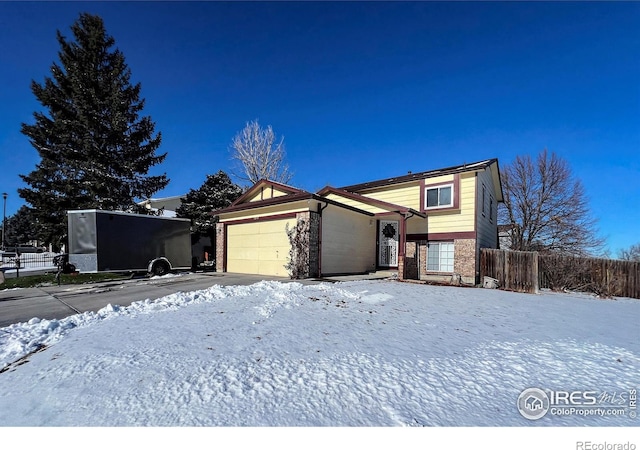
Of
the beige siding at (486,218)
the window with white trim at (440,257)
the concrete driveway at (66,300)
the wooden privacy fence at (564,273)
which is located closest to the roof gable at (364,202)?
the window with white trim at (440,257)

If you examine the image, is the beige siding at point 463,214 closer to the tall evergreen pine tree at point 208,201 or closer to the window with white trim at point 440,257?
the window with white trim at point 440,257

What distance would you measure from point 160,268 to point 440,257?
12.7 metres

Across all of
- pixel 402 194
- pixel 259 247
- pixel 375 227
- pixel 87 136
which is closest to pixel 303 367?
pixel 259 247

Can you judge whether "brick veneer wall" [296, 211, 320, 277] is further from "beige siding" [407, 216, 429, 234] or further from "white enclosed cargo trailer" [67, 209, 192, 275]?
"white enclosed cargo trailer" [67, 209, 192, 275]

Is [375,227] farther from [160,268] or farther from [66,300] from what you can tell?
[66,300]

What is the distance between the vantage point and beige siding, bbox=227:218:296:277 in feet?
39.5

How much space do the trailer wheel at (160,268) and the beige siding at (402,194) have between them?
1086 centimetres

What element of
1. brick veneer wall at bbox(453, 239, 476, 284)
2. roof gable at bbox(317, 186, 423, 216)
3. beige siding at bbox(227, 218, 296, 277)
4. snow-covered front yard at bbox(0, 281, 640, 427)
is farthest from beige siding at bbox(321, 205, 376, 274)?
snow-covered front yard at bbox(0, 281, 640, 427)

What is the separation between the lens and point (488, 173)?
48.5 ft

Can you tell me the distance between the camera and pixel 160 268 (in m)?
12.9

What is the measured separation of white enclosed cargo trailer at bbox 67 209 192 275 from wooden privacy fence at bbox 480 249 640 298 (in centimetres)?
1394

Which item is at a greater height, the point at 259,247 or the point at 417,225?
the point at 417,225
